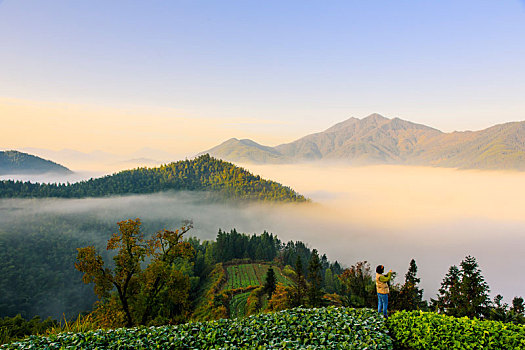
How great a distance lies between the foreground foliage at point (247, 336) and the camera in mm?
8758

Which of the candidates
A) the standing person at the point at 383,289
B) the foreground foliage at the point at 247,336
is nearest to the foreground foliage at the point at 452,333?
the foreground foliage at the point at 247,336

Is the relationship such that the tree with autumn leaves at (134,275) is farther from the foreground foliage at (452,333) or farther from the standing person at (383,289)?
the foreground foliage at (452,333)

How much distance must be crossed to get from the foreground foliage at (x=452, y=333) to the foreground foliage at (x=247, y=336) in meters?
0.78

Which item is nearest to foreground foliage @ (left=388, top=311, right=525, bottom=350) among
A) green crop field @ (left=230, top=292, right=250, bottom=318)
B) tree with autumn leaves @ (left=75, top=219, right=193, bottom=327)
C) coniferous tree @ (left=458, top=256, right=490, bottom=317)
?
tree with autumn leaves @ (left=75, top=219, right=193, bottom=327)

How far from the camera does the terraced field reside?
230ft

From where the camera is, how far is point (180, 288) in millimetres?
20625

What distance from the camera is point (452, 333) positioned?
9328 mm

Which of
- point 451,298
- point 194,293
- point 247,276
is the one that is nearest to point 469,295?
point 451,298

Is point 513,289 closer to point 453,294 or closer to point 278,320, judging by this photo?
point 453,294

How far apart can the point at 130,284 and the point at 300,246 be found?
107m

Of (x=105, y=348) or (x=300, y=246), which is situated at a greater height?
(x=105, y=348)

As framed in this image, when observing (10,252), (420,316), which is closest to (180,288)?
(420,316)

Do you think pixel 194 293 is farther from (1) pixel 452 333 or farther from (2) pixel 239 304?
(1) pixel 452 333

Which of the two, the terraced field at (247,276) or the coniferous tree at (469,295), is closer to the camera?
the coniferous tree at (469,295)
